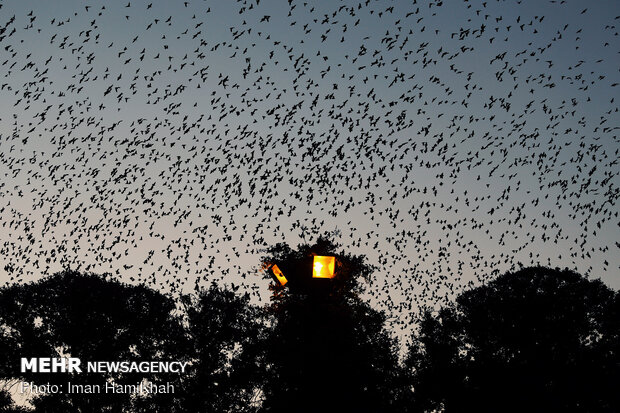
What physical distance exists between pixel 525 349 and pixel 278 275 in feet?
112

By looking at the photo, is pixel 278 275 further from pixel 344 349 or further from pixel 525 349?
pixel 525 349

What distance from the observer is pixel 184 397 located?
1323 inches

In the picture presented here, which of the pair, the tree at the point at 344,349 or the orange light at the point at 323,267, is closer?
the orange light at the point at 323,267

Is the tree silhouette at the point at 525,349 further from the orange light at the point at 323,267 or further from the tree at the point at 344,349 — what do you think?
the orange light at the point at 323,267

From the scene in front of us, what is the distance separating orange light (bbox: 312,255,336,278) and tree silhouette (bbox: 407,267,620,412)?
28354 millimetres

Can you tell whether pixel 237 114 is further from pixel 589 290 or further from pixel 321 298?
pixel 589 290

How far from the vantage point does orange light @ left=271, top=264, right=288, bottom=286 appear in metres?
7.32

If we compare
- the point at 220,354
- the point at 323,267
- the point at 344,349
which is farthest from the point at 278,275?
the point at 220,354

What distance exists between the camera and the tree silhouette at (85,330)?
32.9 m

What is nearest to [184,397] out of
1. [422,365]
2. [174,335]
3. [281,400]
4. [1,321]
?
[174,335]

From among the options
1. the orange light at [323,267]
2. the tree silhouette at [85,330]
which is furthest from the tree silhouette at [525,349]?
the orange light at [323,267]

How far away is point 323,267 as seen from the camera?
281 inches

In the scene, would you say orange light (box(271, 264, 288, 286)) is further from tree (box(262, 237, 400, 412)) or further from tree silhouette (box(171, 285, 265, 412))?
tree silhouette (box(171, 285, 265, 412))

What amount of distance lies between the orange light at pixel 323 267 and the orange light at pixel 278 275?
48 centimetres
